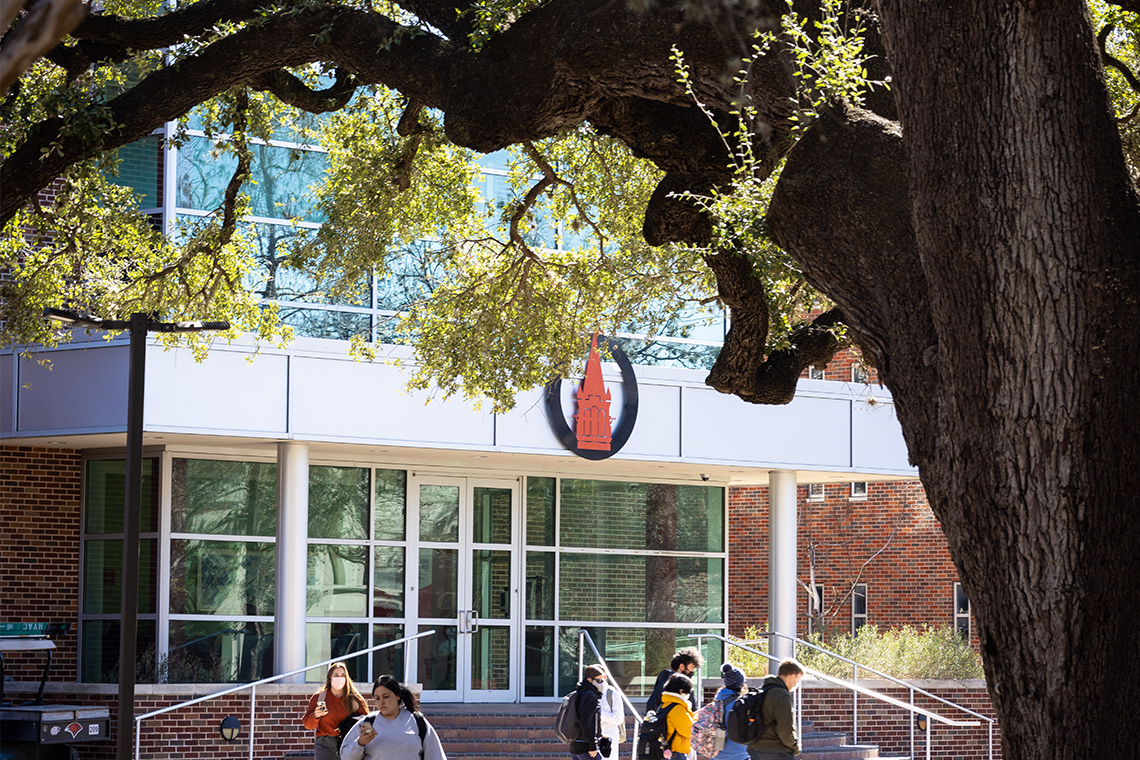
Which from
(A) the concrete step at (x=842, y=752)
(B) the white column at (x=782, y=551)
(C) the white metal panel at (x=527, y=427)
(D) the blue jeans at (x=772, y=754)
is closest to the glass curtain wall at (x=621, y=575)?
(B) the white column at (x=782, y=551)

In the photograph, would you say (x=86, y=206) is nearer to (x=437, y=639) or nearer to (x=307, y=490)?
(x=307, y=490)

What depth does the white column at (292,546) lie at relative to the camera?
621 inches

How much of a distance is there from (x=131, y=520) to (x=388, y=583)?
8536mm

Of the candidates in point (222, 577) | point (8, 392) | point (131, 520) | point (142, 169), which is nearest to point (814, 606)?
point (222, 577)

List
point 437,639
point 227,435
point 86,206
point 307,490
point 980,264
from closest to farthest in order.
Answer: point 980,264
point 86,206
point 227,435
point 307,490
point 437,639

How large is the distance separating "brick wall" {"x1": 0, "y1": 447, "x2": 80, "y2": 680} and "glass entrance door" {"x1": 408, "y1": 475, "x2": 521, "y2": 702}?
14.5 ft

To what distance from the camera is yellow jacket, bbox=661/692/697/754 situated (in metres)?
10.5

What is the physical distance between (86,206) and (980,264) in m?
9.25

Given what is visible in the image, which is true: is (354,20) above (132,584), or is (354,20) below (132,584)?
above

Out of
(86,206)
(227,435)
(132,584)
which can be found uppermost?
(86,206)

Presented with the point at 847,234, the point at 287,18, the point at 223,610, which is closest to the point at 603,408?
the point at 223,610

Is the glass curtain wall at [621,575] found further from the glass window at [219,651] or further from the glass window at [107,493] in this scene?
the glass window at [107,493]

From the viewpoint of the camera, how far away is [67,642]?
17.2m

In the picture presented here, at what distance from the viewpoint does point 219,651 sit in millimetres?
16906
